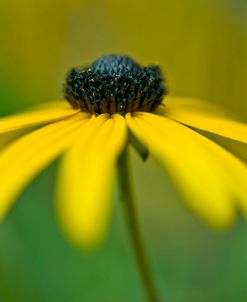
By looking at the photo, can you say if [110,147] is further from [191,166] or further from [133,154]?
[133,154]

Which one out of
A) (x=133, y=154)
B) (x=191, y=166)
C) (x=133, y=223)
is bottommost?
(x=133, y=154)

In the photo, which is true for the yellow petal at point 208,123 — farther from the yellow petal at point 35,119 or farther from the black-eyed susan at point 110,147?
the yellow petal at point 35,119

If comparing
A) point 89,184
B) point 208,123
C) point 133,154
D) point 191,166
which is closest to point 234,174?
point 191,166

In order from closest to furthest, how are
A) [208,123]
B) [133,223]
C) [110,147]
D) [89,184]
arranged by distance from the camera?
[89,184]
[110,147]
[133,223]
[208,123]

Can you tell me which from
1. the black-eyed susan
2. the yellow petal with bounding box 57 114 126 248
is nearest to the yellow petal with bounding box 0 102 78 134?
the black-eyed susan

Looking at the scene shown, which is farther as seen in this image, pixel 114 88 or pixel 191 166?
pixel 114 88

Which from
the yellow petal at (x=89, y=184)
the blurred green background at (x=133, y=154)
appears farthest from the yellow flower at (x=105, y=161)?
the blurred green background at (x=133, y=154)

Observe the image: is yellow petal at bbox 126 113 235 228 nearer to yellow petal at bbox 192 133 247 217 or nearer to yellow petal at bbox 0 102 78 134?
yellow petal at bbox 192 133 247 217

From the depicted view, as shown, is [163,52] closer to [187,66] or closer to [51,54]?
[187,66]
